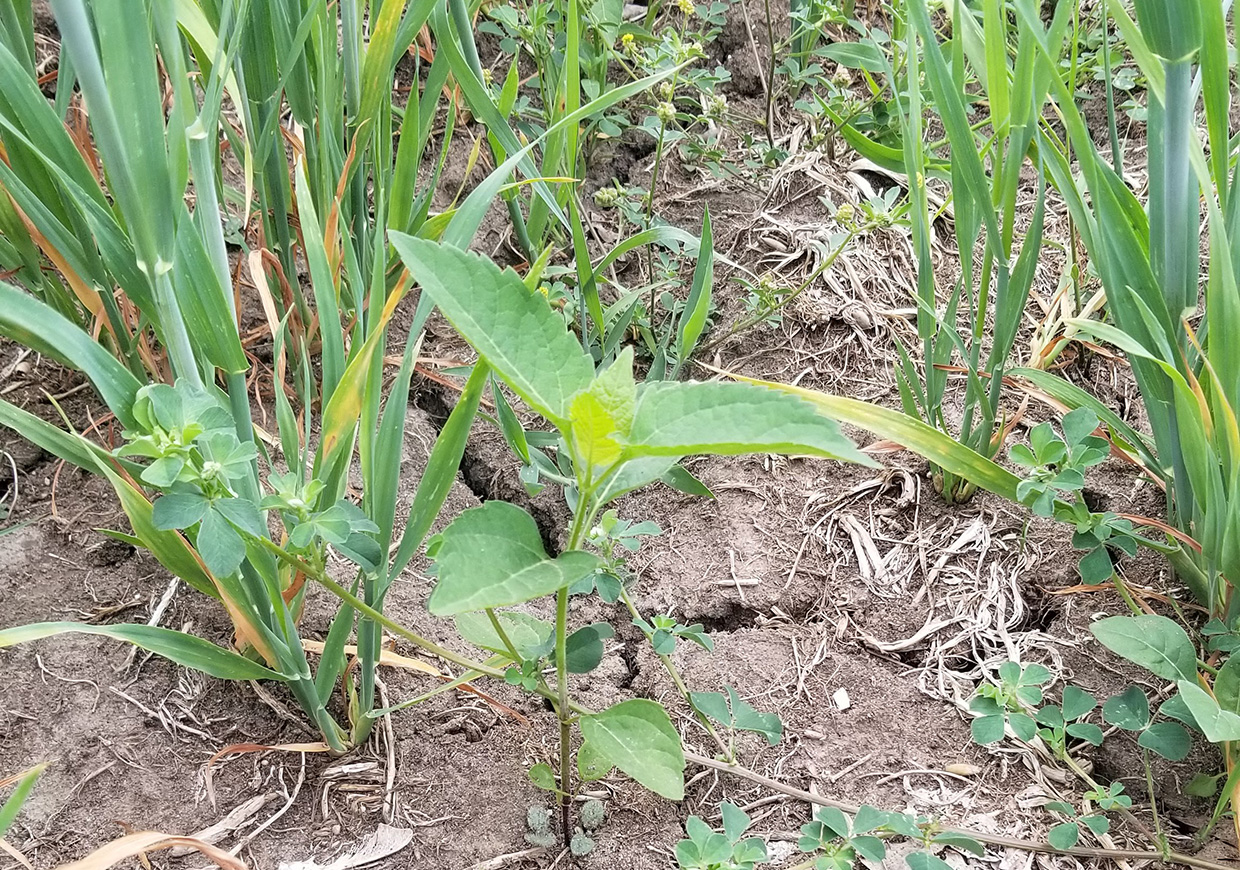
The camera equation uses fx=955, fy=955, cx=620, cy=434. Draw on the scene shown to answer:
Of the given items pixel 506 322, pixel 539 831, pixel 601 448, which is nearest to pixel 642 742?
pixel 539 831

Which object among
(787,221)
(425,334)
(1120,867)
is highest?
(787,221)

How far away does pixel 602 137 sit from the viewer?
1.91 metres

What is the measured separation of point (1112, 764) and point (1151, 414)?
16.7 inches

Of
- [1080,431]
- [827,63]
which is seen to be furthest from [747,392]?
[827,63]

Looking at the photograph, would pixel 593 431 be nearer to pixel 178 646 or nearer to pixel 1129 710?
pixel 178 646

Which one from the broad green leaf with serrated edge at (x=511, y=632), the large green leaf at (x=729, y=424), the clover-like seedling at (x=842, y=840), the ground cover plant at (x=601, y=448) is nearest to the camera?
the large green leaf at (x=729, y=424)

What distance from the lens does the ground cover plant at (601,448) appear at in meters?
0.83

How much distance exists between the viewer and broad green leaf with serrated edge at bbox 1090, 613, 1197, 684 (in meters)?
1.05

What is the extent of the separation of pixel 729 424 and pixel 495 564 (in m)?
0.23

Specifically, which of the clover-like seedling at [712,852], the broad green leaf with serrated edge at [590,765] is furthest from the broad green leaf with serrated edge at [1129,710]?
the broad green leaf with serrated edge at [590,765]

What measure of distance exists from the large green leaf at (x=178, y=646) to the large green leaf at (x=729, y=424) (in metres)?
0.52

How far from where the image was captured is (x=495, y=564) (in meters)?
0.78

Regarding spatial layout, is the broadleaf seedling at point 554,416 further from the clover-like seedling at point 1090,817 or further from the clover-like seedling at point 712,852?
the clover-like seedling at point 1090,817

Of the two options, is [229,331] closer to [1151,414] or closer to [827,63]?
[1151,414]
